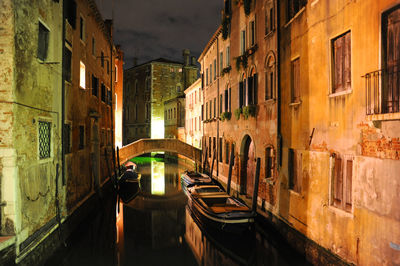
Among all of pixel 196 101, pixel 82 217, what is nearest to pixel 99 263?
pixel 82 217

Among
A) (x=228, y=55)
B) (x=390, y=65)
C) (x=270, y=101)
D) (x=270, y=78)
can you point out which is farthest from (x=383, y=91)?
(x=228, y=55)

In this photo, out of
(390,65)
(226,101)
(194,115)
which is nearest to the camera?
(390,65)

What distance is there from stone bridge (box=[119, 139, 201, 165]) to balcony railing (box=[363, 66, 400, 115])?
18.1m

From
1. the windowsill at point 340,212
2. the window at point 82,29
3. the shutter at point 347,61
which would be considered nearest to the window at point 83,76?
the window at point 82,29

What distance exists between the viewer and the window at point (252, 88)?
11625mm

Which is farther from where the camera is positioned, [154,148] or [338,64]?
[154,148]

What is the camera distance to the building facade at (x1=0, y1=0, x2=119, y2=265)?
578cm

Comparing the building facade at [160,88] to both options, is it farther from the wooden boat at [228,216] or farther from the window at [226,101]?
the wooden boat at [228,216]

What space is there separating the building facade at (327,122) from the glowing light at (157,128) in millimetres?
27022

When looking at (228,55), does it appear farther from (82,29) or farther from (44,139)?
(44,139)

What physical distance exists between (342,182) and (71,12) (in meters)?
9.95

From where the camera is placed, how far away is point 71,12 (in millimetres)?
10188

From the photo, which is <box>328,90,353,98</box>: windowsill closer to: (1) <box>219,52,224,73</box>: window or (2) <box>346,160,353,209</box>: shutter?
(2) <box>346,160,353,209</box>: shutter

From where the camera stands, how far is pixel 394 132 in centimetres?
458
